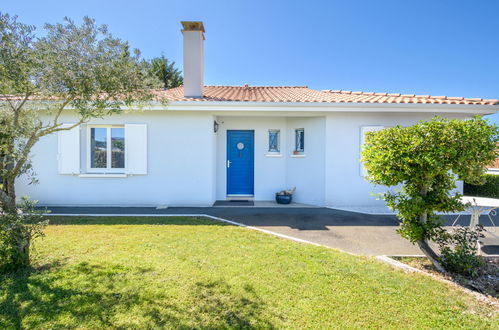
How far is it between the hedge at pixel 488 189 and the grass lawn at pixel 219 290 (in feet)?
35.9

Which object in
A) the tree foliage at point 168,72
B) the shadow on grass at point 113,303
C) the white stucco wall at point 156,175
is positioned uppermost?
the tree foliage at point 168,72

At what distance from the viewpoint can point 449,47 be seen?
508 inches

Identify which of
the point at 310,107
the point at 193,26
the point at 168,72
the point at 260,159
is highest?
the point at 168,72

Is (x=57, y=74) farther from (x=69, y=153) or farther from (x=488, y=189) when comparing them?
(x=488, y=189)

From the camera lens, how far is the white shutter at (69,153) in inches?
333

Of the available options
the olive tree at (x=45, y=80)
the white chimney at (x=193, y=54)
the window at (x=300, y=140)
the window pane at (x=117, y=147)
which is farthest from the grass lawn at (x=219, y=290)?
the white chimney at (x=193, y=54)

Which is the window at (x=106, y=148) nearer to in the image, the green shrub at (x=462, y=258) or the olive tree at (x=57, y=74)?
the olive tree at (x=57, y=74)

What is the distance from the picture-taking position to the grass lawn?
2.65m

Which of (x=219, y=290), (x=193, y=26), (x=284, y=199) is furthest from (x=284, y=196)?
(x=193, y=26)

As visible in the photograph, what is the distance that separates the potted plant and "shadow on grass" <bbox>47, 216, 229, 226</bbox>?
11.1 feet

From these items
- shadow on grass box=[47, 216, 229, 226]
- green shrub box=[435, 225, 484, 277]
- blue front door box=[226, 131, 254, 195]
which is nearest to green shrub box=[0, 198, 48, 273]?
shadow on grass box=[47, 216, 229, 226]

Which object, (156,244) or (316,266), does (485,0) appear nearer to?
(316,266)

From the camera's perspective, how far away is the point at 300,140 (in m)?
9.78

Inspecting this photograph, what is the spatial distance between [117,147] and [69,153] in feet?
4.97
